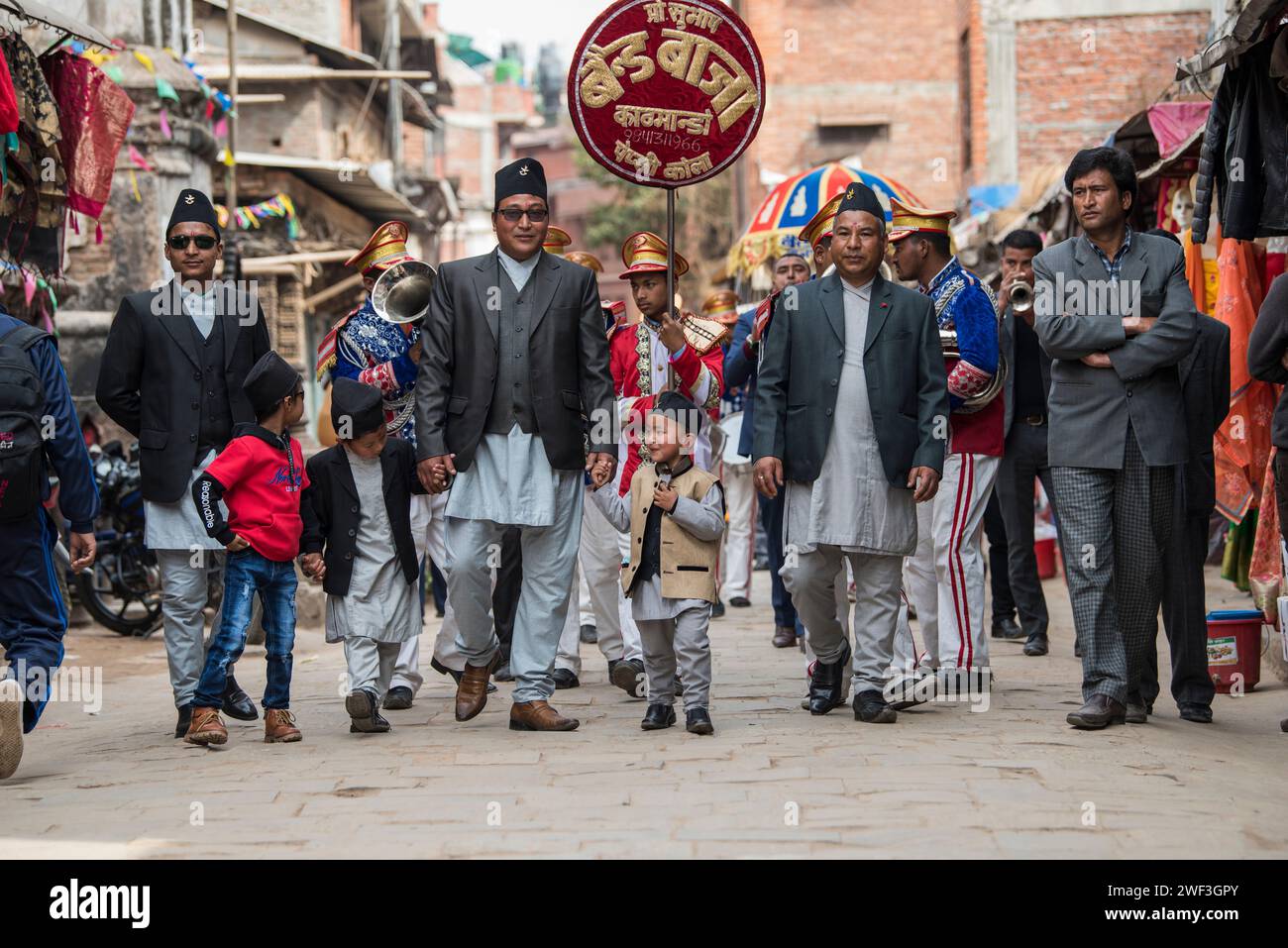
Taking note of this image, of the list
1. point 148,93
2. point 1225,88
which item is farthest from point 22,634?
point 148,93

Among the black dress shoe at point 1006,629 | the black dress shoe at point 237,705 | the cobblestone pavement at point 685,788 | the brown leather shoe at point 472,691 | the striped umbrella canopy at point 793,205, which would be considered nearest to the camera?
the cobblestone pavement at point 685,788

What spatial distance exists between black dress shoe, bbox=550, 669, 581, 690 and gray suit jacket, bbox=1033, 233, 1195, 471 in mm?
3059

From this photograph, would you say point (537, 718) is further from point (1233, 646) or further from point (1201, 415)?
point (1233, 646)

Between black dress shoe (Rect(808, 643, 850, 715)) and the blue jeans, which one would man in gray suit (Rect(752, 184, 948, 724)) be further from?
the blue jeans

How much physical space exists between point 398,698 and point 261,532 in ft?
5.00

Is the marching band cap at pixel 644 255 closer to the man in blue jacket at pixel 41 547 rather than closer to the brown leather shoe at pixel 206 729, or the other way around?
the man in blue jacket at pixel 41 547

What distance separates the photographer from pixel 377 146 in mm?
39344

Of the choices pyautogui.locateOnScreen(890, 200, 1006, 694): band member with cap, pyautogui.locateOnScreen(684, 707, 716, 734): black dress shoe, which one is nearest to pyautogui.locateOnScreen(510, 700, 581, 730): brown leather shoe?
pyautogui.locateOnScreen(684, 707, 716, 734): black dress shoe

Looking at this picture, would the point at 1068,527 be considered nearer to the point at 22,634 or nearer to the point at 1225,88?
the point at 1225,88

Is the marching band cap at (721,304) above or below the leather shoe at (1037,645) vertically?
above

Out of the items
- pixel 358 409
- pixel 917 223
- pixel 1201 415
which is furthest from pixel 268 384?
pixel 1201 415

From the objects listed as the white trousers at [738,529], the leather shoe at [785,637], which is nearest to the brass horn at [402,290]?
the leather shoe at [785,637]

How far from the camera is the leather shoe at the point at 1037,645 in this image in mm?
9797

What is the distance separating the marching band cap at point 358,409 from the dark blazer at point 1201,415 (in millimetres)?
3575
